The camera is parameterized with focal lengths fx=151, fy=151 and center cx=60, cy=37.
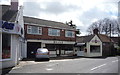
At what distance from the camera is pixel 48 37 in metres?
27.8

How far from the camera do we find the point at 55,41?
2873cm

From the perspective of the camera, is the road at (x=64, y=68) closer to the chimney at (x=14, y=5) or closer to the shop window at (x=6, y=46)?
the shop window at (x=6, y=46)

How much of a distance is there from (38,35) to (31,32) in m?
1.46

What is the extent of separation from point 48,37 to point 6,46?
573 inches

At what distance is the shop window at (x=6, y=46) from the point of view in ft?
42.9

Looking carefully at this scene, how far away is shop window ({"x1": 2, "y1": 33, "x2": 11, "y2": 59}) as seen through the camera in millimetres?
13070

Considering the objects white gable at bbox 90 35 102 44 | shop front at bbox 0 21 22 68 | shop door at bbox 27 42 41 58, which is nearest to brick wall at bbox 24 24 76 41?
shop door at bbox 27 42 41 58

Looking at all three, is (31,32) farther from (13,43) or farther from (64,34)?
(13,43)

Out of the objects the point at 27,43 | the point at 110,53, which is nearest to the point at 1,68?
the point at 27,43

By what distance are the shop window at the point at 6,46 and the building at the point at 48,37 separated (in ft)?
31.1

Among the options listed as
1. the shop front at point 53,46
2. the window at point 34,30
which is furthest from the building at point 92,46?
the window at point 34,30

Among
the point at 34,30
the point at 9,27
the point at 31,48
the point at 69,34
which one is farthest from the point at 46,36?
the point at 9,27

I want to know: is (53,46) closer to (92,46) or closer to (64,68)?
(92,46)

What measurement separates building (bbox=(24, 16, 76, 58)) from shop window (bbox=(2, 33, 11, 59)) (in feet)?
31.1
